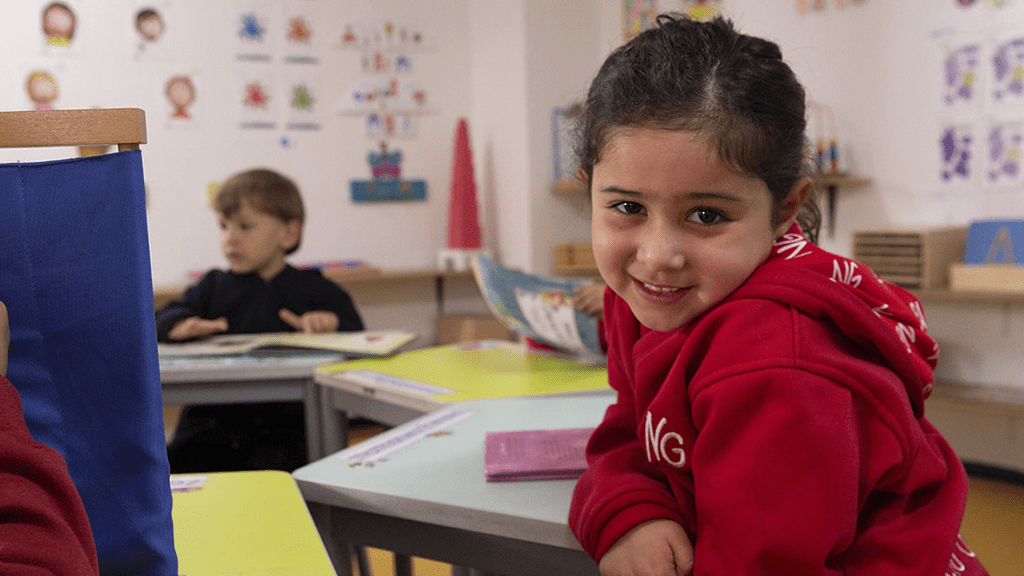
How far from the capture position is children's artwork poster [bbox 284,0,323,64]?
12.2 ft

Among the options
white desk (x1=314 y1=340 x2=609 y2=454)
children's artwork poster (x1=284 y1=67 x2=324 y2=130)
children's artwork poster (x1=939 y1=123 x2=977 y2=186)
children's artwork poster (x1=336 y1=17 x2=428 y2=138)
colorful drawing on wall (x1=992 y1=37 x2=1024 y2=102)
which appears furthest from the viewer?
children's artwork poster (x1=336 y1=17 x2=428 y2=138)

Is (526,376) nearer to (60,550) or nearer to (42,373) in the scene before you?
(42,373)

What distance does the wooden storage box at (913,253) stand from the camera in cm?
268

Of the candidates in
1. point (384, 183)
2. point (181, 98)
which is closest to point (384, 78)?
point (384, 183)

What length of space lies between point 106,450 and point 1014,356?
9.59 ft

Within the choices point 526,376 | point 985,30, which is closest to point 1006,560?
point 526,376

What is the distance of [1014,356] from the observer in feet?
9.04

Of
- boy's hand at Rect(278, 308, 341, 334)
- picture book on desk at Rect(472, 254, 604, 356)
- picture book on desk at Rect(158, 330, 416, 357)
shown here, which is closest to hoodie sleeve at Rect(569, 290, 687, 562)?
picture book on desk at Rect(472, 254, 604, 356)

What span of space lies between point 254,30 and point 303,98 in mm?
356

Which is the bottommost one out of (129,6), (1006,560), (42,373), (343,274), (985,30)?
(1006,560)

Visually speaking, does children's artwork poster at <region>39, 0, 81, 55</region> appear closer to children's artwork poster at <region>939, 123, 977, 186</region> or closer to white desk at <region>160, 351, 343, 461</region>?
white desk at <region>160, 351, 343, 461</region>

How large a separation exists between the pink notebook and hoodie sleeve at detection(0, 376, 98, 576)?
466 mm

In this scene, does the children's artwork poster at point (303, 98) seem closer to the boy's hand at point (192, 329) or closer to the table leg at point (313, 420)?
the boy's hand at point (192, 329)

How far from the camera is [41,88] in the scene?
3.29 m
